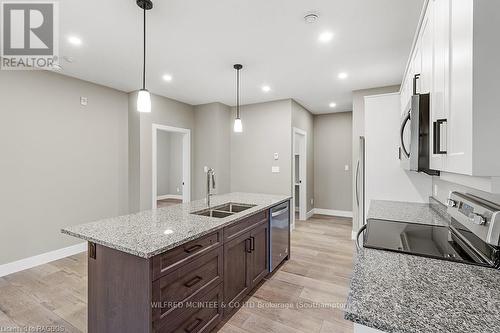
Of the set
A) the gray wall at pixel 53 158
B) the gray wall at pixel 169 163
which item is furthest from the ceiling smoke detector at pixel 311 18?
the gray wall at pixel 169 163

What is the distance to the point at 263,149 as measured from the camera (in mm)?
5039

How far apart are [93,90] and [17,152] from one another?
54.4 inches

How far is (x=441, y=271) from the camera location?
100cm

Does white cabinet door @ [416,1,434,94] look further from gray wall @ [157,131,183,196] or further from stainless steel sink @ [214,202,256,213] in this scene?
gray wall @ [157,131,183,196]

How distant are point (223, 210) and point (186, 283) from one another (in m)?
1.17

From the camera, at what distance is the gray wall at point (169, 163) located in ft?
27.1

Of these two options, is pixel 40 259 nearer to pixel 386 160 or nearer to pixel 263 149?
pixel 263 149

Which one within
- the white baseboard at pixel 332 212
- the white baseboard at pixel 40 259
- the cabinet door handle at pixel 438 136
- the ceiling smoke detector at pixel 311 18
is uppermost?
the ceiling smoke detector at pixel 311 18

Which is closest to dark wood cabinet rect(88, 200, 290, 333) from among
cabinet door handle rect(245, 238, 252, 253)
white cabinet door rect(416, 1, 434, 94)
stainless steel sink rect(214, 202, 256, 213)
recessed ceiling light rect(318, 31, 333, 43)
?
cabinet door handle rect(245, 238, 252, 253)

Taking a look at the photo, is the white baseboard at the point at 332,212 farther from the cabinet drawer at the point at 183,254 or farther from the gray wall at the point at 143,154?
the cabinet drawer at the point at 183,254

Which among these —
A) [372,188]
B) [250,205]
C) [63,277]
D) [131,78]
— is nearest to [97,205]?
[63,277]

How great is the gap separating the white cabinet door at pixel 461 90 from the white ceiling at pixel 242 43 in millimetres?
1356

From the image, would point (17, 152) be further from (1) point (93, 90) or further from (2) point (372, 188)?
(2) point (372, 188)

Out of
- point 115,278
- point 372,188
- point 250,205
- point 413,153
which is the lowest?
point 115,278
